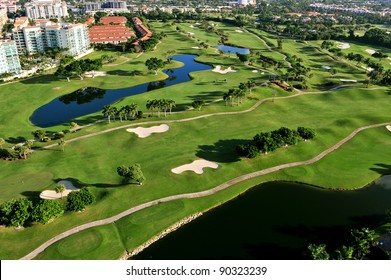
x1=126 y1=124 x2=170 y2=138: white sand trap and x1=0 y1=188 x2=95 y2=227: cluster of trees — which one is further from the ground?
x1=0 y1=188 x2=95 y2=227: cluster of trees

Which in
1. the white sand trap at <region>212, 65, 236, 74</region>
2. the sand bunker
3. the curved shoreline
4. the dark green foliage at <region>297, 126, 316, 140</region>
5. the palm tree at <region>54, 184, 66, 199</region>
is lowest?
the sand bunker

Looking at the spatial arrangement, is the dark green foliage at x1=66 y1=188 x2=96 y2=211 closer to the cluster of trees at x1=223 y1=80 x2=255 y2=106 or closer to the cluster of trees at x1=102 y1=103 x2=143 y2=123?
the cluster of trees at x1=102 y1=103 x2=143 y2=123

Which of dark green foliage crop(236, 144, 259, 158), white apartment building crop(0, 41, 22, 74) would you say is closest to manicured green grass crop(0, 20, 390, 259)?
dark green foliage crop(236, 144, 259, 158)

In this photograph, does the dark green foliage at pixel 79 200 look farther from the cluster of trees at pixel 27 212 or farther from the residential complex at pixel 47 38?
the residential complex at pixel 47 38

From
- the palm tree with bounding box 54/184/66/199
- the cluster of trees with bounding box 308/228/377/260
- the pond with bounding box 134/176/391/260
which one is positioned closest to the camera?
the cluster of trees with bounding box 308/228/377/260

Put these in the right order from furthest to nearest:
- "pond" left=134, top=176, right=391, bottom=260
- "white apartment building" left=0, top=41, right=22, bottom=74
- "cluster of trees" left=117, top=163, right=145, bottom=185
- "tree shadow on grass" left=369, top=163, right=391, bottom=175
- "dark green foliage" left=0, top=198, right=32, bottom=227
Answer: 1. "white apartment building" left=0, top=41, right=22, bottom=74
2. "tree shadow on grass" left=369, top=163, right=391, bottom=175
3. "cluster of trees" left=117, top=163, right=145, bottom=185
4. "dark green foliage" left=0, top=198, right=32, bottom=227
5. "pond" left=134, top=176, right=391, bottom=260

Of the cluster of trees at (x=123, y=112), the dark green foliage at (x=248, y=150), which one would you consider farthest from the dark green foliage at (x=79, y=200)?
the cluster of trees at (x=123, y=112)

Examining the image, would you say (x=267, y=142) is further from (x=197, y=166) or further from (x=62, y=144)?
(x=62, y=144)
